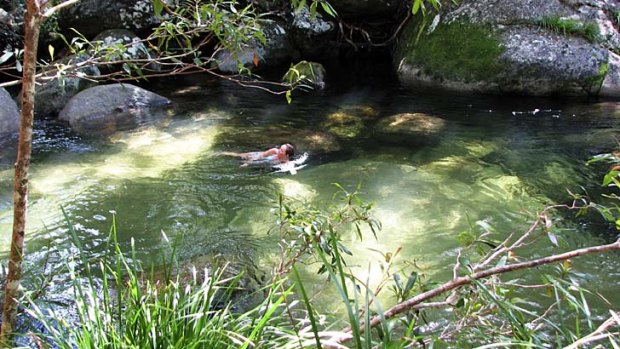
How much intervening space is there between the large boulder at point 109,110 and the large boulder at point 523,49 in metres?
5.16

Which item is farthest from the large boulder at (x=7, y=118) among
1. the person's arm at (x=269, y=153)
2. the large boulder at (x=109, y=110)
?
the person's arm at (x=269, y=153)

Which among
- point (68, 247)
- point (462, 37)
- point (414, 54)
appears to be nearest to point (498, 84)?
point (462, 37)

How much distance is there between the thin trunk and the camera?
1.64 meters

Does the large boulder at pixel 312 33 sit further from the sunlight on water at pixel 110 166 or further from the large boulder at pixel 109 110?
the sunlight on water at pixel 110 166

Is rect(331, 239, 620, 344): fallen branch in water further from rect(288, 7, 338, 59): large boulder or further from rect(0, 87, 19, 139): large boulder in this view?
rect(288, 7, 338, 59): large boulder

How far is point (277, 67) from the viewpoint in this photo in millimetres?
11516

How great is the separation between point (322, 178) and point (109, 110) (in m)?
4.34

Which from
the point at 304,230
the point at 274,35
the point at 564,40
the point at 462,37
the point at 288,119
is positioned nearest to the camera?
the point at 304,230

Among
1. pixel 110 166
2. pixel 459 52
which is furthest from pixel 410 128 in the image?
pixel 110 166

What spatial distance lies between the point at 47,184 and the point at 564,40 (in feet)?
28.5

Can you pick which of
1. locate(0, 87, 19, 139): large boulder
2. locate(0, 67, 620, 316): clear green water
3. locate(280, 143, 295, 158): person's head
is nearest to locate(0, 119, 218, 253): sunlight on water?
locate(0, 67, 620, 316): clear green water

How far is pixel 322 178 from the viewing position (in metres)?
5.71

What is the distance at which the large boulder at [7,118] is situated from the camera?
7.23 m

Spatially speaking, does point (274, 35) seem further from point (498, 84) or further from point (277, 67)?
point (498, 84)
